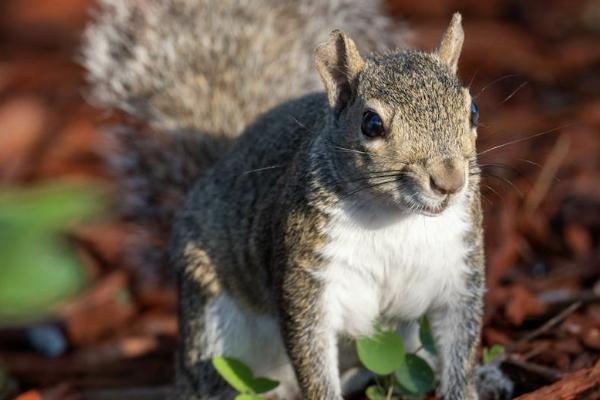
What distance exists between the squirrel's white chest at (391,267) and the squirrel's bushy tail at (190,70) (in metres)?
1.05

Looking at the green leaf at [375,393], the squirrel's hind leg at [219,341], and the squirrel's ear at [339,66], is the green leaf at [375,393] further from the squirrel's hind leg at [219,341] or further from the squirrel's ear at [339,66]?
the squirrel's ear at [339,66]

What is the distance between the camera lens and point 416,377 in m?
2.62

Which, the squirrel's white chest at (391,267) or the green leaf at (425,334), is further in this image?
the green leaf at (425,334)

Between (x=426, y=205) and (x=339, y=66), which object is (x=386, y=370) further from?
(x=339, y=66)

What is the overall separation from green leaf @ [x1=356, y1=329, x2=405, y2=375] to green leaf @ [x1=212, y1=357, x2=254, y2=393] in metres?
0.33

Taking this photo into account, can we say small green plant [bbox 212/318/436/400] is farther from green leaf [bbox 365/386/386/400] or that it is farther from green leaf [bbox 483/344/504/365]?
green leaf [bbox 483/344/504/365]

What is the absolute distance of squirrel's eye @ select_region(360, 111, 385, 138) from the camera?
91.7 inches

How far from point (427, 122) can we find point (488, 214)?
72.3 inches

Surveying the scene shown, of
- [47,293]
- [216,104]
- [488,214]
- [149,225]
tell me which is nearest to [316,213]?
[216,104]

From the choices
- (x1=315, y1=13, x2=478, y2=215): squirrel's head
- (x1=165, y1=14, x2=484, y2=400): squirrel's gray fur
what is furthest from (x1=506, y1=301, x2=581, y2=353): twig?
(x1=315, y1=13, x2=478, y2=215): squirrel's head

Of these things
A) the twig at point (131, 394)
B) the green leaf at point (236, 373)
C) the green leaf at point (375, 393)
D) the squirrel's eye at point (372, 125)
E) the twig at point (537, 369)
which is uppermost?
the squirrel's eye at point (372, 125)

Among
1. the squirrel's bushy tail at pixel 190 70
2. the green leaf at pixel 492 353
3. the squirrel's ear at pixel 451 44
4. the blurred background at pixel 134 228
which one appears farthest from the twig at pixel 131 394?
the squirrel's ear at pixel 451 44

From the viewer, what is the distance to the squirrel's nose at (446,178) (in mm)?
2195

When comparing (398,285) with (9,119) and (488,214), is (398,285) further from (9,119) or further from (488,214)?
(9,119)
